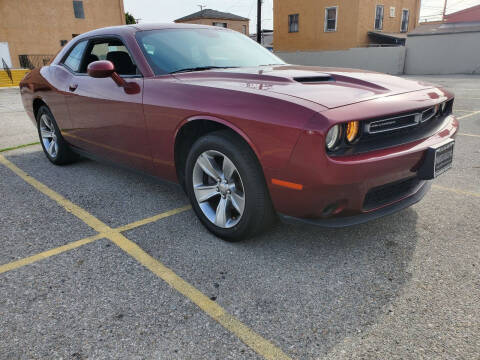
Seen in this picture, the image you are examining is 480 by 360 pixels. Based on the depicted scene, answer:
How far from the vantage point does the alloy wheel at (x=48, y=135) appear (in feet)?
15.9

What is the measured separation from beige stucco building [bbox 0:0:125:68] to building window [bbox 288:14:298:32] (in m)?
15.5

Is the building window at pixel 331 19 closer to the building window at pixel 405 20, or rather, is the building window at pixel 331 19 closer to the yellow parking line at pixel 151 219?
the building window at pixel 405 20

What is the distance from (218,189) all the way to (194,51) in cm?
139

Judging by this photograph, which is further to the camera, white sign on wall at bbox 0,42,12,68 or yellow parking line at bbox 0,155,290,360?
white sign on wall at bbox 0,42,12,68

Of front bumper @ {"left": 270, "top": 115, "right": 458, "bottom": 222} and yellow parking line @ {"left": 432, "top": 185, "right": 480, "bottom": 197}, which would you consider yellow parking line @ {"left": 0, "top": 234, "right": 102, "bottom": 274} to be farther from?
→ yellow parking line @ {"left": 432, "top": 185, "right": 480, "bottom": 197}

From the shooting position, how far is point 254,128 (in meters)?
2.42

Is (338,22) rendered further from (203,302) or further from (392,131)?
(203,302)

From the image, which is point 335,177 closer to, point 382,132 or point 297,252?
point 382,132

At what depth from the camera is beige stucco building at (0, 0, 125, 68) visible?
3005 centimetres

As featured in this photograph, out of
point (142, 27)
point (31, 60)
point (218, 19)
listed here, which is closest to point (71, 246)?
point (142, 27)

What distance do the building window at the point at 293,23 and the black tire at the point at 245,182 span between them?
98.2ft

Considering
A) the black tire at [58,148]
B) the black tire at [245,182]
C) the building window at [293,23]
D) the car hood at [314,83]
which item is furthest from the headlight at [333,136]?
the building window at [293,23]

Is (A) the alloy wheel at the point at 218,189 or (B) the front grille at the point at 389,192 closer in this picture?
(B) the front grille at the point at 389,192

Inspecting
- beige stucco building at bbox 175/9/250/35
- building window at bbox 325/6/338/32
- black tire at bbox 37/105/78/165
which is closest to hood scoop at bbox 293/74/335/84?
black tire at bbox 37/105/78/165
